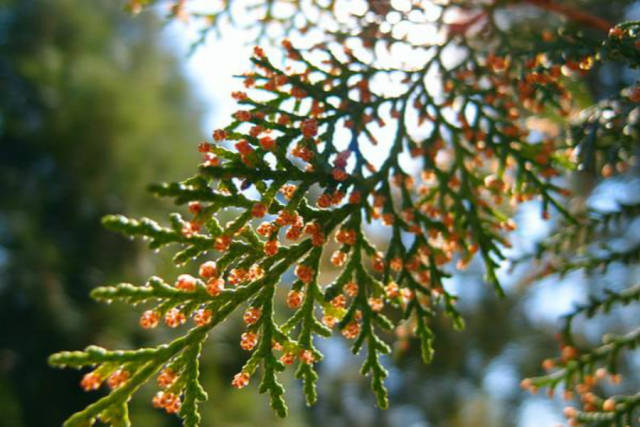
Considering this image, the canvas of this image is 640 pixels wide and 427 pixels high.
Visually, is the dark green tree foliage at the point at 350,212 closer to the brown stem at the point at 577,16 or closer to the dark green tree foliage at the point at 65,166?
the brown stem at the point at 577,16

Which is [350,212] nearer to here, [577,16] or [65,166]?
[577,16]

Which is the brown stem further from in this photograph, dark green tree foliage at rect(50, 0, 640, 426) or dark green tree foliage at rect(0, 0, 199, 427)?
dark green tree foliage at rect(0, 0, 199, 427)

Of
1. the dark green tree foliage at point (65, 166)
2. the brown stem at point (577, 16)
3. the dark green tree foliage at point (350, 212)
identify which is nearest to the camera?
the dark green tree foliage at point (350, 212)

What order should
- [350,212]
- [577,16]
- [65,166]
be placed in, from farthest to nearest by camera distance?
[65,166] < [577,16] < [350,212]

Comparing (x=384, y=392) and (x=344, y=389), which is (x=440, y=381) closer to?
(x=344, y=389)

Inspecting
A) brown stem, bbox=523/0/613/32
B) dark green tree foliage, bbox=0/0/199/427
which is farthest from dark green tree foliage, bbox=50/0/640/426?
dark green tree foliage, bbox=0/0/199/427

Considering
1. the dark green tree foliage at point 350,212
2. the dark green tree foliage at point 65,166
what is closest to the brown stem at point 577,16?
the dark green tree foliage at point 350,212

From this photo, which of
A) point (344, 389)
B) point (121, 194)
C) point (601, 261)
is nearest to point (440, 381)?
point (344, 389)

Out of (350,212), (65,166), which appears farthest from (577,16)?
(65,166)
